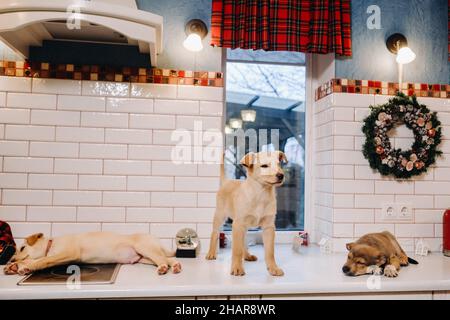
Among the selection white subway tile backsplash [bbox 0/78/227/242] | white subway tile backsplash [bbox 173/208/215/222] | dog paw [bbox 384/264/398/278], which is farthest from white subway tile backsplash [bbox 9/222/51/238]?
dog paw [bbox 384/264/398/278]

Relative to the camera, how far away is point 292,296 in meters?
1.42

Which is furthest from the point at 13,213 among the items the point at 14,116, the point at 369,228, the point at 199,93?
the point at 369,228

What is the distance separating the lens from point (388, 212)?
2090mm

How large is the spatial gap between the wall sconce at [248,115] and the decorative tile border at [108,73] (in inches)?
13.7

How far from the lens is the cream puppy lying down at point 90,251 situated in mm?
1550

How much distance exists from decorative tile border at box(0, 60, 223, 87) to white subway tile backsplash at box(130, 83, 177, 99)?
21 millimetres

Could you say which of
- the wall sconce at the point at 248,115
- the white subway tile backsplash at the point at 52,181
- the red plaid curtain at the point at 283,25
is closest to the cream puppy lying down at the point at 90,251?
the white subway tile backsplash at the point at 52,181

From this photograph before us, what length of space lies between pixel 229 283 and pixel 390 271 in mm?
649

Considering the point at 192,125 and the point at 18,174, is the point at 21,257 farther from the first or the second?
the point at 192,125

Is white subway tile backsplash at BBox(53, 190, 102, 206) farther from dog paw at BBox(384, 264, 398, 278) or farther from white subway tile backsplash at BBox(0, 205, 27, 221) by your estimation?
dog paw at BBox(384, 264, 398, 278)

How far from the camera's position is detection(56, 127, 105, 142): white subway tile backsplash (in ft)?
6.28

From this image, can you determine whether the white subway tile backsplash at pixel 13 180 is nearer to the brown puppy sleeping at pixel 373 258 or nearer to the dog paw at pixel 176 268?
the dog paw at pixel 176 268
